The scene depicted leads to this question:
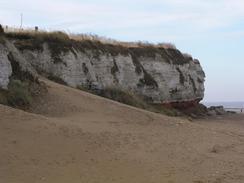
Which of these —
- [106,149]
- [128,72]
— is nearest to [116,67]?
[128,72]

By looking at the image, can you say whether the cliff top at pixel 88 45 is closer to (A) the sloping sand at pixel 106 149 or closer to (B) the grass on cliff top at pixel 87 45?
(B) the grass on cliff top at pixel 87 45

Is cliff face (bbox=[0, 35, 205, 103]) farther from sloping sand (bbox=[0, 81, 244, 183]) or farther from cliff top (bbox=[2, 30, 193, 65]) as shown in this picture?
sloping sand (bbox=[0, 81, 244, 183])

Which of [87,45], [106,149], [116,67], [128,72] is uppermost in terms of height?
[87,45]

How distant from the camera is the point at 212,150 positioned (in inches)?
650

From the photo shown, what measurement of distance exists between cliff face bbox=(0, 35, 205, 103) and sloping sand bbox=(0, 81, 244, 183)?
12.3 feet

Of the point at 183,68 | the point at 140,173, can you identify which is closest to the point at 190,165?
the point at 140,173

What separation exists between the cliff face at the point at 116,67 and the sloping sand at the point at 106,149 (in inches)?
147

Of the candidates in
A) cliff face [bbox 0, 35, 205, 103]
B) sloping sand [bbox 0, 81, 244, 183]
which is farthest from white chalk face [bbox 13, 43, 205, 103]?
sloping sand [bbox 0, 81, 244, 183]

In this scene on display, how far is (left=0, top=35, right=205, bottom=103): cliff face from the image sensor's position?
1101 inches

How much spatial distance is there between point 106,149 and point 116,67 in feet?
64.5

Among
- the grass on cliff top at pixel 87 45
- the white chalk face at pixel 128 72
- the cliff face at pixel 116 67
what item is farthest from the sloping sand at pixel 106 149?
the grass on cliff top at pixel 87 45

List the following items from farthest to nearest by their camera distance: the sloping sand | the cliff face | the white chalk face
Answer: the white chalk face
the cliff face
the sloping sand

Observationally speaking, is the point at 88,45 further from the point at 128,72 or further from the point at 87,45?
the point at 128,72

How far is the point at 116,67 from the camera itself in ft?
112
